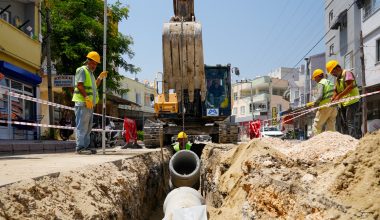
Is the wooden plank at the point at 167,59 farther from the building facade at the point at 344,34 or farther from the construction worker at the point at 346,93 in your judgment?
the building facade at the point at 344,34

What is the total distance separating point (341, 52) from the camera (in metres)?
24.3

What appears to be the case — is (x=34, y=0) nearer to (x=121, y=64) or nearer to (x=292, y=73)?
(x=121, y=64)

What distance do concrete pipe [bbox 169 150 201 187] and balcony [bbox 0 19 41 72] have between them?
25.7 feet

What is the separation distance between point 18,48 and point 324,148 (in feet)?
41.2

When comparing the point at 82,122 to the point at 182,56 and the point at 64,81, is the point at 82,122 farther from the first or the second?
the point at 64,81

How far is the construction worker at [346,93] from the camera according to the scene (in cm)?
668

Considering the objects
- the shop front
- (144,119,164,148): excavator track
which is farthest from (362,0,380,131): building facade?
the shop front

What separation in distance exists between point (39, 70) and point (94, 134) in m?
4.27

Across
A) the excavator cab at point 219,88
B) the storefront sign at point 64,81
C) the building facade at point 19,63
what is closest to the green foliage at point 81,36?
the building facade at point 19,63

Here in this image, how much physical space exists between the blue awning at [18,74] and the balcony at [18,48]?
13.7 inches

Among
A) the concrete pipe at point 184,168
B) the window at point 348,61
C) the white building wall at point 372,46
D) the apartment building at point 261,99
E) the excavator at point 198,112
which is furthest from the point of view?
the apartment building at point 261,99

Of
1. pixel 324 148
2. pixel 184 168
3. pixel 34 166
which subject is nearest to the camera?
pixel 324 148

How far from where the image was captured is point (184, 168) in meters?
8.13

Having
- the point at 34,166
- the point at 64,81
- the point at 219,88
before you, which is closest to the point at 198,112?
the point at 219,88
